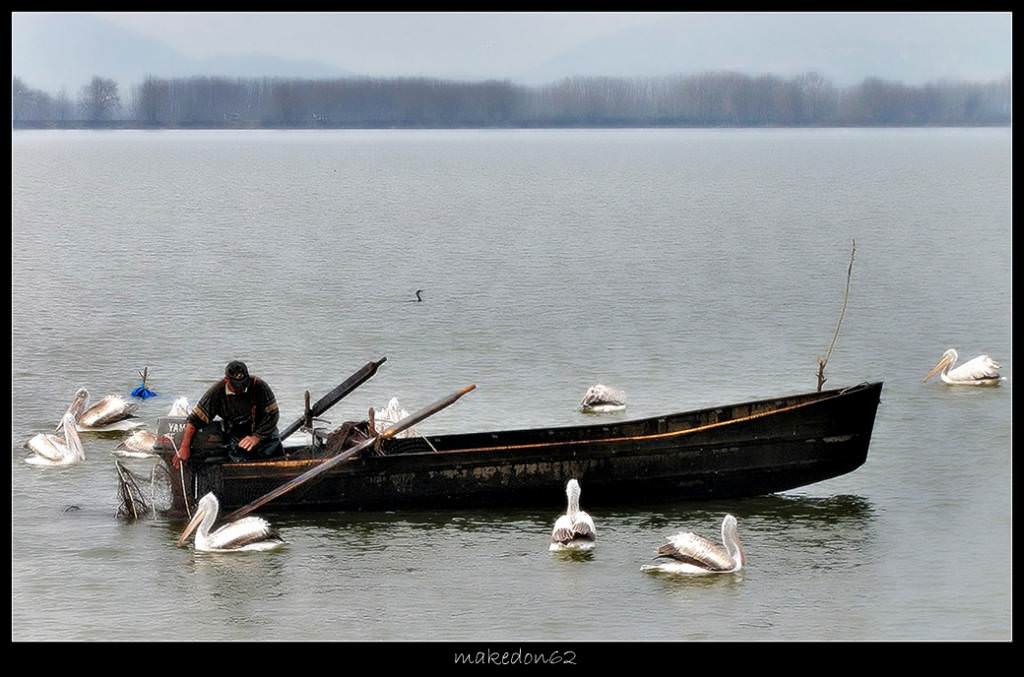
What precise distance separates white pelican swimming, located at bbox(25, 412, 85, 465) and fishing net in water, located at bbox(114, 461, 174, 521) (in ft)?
7.42

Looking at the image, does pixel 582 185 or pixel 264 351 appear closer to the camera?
pixel 264 351

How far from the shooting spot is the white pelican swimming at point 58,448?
23.1 m

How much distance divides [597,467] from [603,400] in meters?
5.94

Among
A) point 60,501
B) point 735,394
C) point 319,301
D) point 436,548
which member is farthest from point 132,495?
point 319,301

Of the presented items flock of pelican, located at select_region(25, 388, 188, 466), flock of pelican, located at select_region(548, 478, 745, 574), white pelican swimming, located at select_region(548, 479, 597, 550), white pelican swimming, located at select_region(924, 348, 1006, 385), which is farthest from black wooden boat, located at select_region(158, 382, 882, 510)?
white pelican swimming, located at select_region(924, 348, 1006, 385)

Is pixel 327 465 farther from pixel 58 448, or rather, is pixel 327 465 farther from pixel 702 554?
pixel 58 448

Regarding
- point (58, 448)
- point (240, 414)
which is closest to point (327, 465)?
point (240, 414)

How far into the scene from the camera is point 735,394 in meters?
27.5

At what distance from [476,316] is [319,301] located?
4.23 meters

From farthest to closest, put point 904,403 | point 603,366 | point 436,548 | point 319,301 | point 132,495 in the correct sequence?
point 319,301, point 603,366, point 904,403, point 132,495, point 436,548

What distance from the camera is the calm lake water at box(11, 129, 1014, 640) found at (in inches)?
703

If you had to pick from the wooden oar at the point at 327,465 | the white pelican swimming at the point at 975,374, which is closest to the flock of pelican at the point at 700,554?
the wooden oar at the point at 327,465

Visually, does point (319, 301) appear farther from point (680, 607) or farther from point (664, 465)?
point (680, 607)

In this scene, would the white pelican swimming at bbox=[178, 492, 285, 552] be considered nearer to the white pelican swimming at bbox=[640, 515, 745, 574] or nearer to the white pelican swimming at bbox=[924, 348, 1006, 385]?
the white pelican swimming at bbox=[640, 515, 745, 574]
